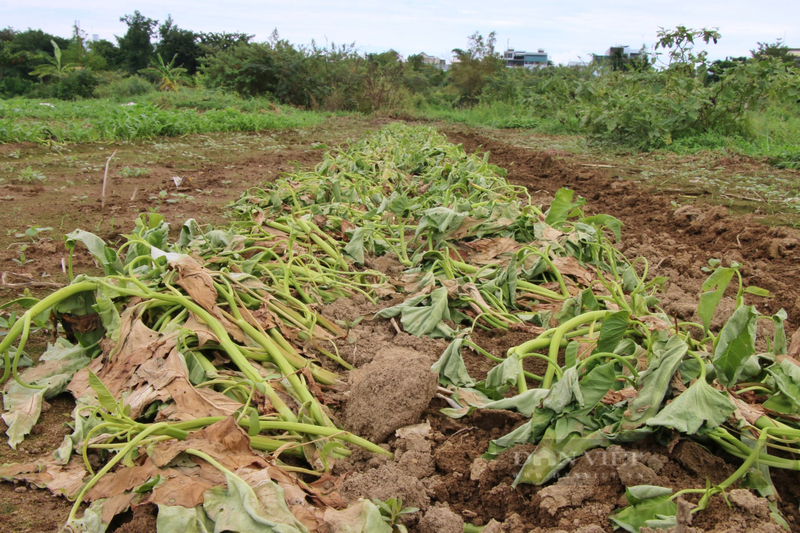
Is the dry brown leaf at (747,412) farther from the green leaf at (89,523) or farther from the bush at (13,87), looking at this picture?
the bush at (13,87)

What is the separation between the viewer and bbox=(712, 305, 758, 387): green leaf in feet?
4.33

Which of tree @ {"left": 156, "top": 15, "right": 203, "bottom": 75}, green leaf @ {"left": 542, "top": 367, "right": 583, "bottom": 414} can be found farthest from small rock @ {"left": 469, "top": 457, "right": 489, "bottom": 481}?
tree @ {"left": 156, "top": 15, "right": 203, "bottom": 75}

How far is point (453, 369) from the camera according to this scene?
201 cm

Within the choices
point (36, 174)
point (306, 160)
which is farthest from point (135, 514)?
point (306, 160)

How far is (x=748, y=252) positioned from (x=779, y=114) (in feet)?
35.4

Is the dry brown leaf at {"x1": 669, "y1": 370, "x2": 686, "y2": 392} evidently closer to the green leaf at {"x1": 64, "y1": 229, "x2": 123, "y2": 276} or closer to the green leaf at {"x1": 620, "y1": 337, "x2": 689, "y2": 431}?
the green leaf at {"x1": 620, "y1": 337, "x2": 689, "y2": 431}

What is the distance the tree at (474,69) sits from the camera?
1007 inches

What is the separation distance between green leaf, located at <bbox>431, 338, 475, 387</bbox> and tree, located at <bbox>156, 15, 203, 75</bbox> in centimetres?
3891

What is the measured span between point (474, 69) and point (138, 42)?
29203 mm

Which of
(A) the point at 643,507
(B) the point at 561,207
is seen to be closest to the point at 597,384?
(A) the point at 643,507

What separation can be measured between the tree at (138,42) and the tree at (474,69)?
26313mm

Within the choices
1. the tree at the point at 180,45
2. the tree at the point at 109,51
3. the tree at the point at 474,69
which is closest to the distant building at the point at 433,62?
the tree at the point at 474,69

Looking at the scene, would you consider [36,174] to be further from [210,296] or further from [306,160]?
[210,296]

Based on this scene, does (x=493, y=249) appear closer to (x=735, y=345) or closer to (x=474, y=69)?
(x=735, y=345)
